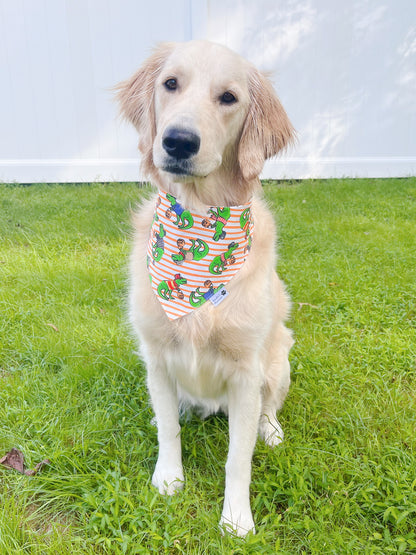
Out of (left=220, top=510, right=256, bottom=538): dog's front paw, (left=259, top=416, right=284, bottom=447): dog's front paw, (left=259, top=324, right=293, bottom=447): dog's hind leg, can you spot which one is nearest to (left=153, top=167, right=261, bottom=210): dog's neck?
(left=259, top=324, right=293, bottom=447): dog's hind leg

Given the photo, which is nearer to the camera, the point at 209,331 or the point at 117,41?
the point at 209,331

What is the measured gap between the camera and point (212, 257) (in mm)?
1789

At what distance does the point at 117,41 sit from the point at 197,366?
523 centimetres

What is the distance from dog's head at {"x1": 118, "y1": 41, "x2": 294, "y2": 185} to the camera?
5.03 feet

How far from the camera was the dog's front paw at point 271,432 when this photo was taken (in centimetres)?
208

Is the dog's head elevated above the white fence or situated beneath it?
elevated above

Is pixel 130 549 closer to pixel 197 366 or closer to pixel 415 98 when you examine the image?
pixel 197 366

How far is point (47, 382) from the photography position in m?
2.33

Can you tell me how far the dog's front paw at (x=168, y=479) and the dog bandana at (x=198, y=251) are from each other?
673 mm

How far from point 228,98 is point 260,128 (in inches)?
6.9

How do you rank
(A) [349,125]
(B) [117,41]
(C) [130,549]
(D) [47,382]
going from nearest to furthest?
(C) [130,549]
(D) [47,382]
(B) [117,41]
(A) [349,125]

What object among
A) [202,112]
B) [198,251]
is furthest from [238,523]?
[202,112]

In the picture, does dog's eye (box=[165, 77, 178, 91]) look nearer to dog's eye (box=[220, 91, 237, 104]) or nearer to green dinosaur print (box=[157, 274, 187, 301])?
dog's eye (box=[220, 91, 237, 104])

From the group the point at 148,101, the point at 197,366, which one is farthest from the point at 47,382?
the point at 148,101
